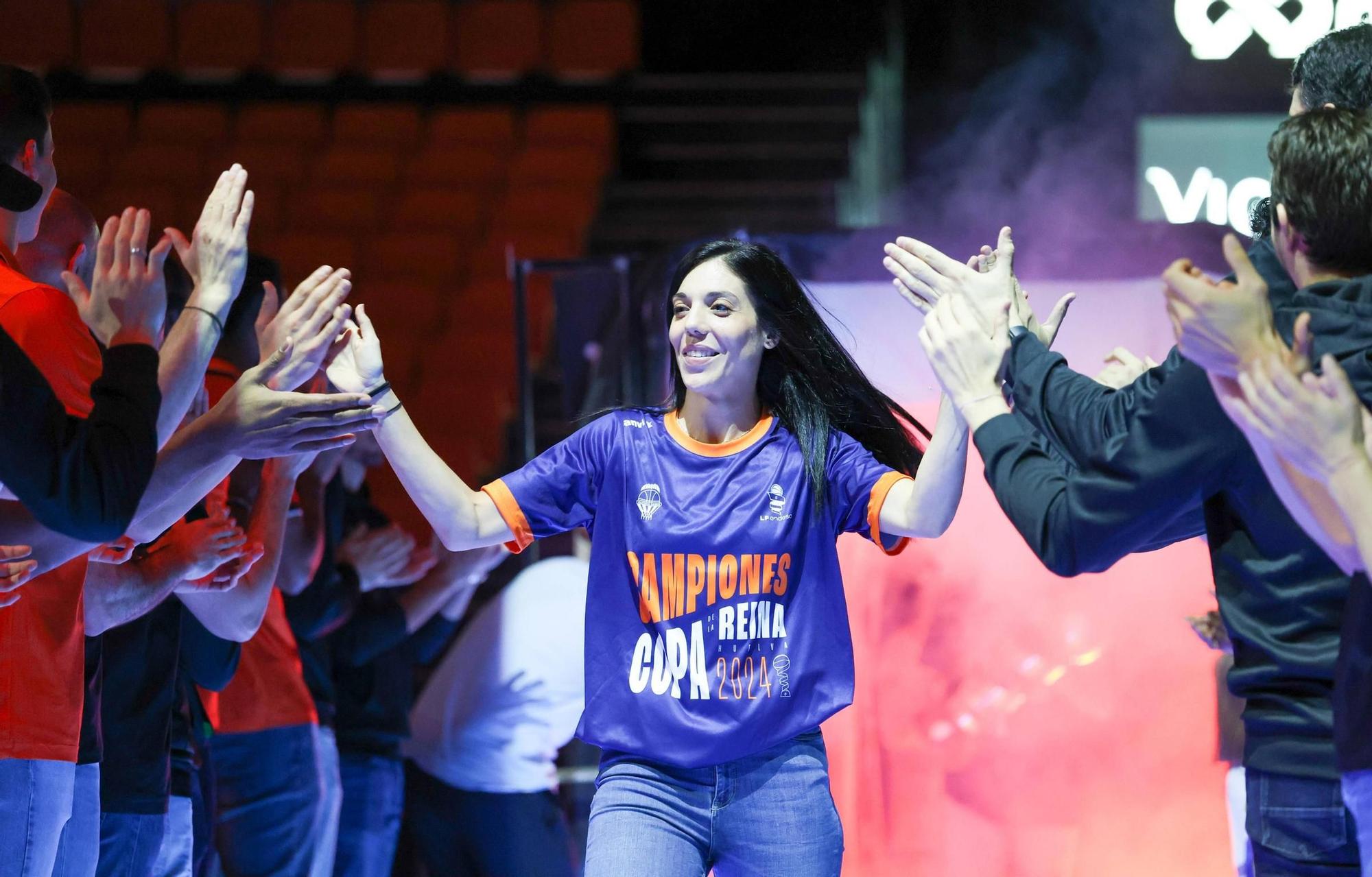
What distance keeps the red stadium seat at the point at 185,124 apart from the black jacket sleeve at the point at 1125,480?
7.70 meters

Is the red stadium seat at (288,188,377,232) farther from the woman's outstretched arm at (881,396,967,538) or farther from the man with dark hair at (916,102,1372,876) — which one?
the man with dark hair at (916,102,1372,876)

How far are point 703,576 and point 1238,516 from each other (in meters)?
0.91

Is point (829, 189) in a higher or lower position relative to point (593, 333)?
higher

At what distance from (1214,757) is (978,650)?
681mm

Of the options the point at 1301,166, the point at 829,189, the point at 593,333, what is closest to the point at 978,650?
the point at 593,333

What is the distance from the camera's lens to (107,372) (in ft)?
6.31

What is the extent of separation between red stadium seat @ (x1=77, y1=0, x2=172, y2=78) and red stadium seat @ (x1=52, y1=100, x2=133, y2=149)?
0.33 metres

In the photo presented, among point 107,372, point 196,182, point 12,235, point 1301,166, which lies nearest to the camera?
point 1301,166

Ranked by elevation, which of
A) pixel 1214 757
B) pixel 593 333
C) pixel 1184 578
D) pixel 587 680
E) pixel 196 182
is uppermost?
pixel 196 182

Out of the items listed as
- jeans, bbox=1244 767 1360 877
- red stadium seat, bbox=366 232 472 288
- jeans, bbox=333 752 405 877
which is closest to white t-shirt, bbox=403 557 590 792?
jeans, bbox=333 752 405 877

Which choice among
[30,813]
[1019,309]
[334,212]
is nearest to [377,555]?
[30,813]

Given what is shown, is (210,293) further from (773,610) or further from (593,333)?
(593,333)

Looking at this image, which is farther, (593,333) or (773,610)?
(593,333)

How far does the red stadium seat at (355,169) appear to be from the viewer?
8.37 meters
